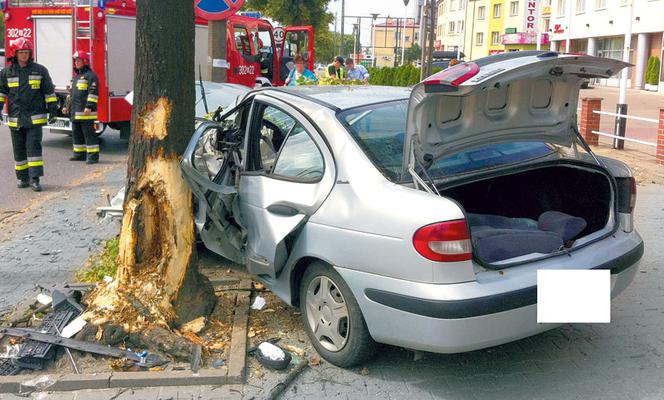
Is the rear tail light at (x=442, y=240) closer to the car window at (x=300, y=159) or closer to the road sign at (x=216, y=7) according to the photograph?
the car window at (x=300, y=159)

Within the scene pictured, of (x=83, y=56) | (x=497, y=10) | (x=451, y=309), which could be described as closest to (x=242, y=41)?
(x=83, y=56)

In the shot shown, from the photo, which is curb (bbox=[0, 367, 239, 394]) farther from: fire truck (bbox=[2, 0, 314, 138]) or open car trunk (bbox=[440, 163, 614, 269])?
fire truck (bbox=[2, 0, 314, 138])

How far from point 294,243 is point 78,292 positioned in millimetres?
1717

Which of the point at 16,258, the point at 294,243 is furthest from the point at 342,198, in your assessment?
the point at 16,258

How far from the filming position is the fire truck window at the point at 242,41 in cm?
1684

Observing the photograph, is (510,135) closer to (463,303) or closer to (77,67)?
(463,303)

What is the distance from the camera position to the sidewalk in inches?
220

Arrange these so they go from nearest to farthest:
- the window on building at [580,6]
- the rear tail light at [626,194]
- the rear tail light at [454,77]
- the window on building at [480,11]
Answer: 1. the rear tail light at [454,77]
2. the rear tail light at [626,194]
3. the window on building at [580,6]
4. the window on building at [480,11]

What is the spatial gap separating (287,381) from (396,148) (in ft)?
4.86

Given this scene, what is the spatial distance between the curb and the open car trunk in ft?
5.41

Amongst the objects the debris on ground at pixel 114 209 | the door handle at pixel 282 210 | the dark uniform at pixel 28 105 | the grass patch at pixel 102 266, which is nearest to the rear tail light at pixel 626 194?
the door handle at pixel 282 210

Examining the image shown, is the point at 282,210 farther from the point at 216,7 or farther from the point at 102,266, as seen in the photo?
the point at 216,7

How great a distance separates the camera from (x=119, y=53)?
506 inches

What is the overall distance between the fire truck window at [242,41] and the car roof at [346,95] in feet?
40.1
